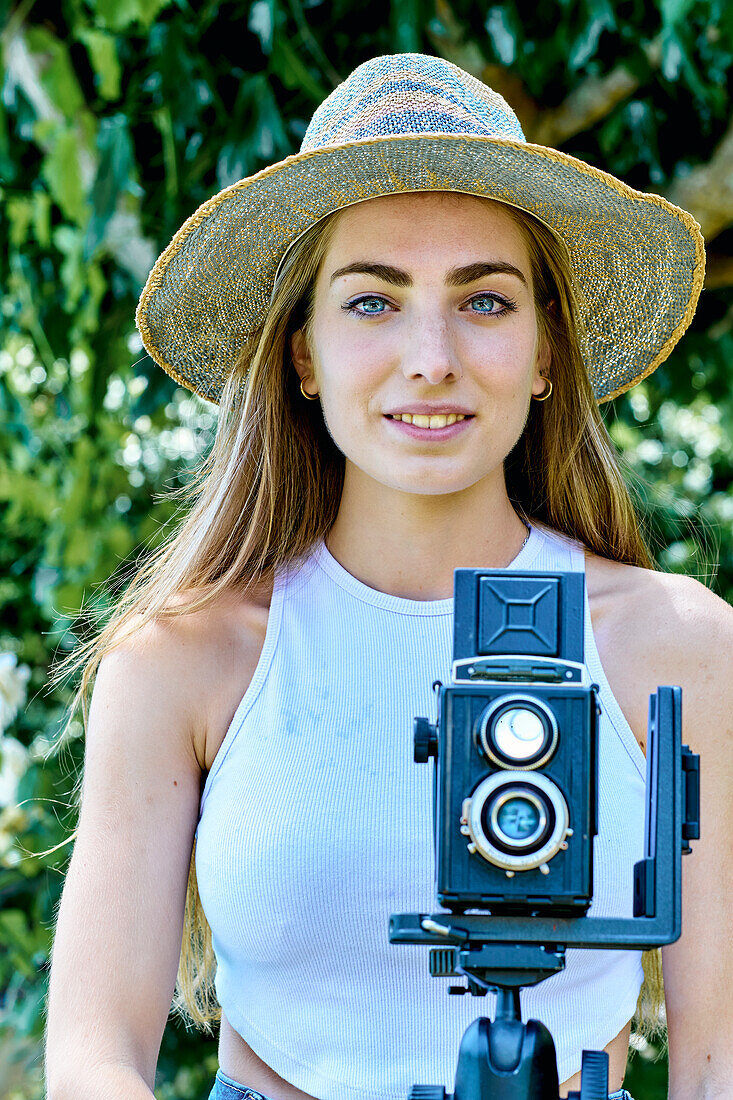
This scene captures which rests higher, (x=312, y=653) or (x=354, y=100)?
(x=354, y=100)

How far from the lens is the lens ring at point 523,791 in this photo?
1296mm

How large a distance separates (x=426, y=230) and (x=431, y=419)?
296 millimetres

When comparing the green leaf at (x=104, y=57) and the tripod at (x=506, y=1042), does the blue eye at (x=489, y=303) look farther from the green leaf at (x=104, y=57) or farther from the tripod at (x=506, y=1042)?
the green leaf at (x=104, y=57)

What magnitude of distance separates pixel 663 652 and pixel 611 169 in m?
1.72

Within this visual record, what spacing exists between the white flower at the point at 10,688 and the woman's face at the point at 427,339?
222 cm

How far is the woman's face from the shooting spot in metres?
1.95

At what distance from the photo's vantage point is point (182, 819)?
202cm

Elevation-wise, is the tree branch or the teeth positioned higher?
the tree branch

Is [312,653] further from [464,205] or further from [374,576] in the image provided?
[464,205]

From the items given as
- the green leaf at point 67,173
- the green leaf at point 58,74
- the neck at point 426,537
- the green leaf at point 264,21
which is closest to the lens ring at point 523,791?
the neck at point 426,537

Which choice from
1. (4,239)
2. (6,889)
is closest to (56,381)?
(4,239)

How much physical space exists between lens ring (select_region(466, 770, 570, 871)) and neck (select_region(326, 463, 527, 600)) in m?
0.90

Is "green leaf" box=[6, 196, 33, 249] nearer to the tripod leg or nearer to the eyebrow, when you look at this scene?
the eyebrow

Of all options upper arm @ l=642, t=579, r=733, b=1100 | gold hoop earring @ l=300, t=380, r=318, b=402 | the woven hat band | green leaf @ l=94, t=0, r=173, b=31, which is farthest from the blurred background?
the woven hat band
